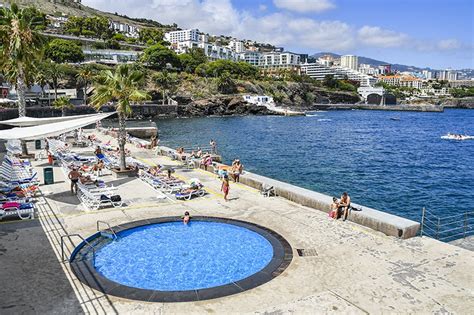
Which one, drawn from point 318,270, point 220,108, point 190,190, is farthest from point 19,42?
point 220,108

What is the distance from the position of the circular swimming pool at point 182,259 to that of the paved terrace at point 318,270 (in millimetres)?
403

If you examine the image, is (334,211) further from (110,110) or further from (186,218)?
(110,110)

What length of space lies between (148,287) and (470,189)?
2916 cm

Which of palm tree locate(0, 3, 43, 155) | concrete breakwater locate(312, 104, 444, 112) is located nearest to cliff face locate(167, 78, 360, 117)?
concrete breakwater locate(312, 104, 444, 112)

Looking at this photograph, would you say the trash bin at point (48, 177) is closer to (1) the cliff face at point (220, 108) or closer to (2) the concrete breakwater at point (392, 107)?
(1) the cliff face at point (220, 108)

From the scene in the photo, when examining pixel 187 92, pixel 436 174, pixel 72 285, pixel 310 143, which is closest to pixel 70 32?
pixel 187 92

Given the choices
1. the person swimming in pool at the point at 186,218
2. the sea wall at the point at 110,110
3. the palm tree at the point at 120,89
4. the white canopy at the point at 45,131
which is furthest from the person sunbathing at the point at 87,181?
the sea wall at the point at 110,110

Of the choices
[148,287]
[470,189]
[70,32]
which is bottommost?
[470,189]

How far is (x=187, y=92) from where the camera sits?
12400 cm

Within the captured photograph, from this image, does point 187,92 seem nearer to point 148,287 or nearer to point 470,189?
point 470,189

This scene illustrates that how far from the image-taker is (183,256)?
11711mm

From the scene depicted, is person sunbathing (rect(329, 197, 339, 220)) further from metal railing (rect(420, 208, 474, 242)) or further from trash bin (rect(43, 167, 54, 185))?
trash bin (rect(43, 167, 54, 185))

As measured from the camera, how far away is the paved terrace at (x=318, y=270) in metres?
8.31

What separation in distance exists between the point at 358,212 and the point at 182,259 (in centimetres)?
664
